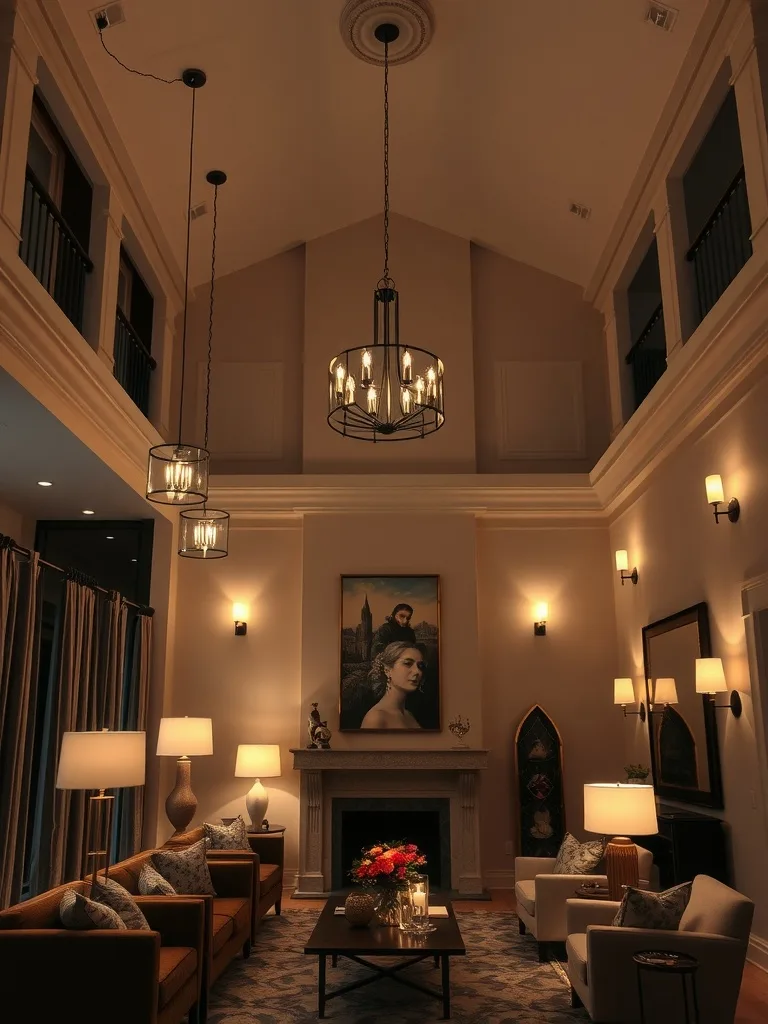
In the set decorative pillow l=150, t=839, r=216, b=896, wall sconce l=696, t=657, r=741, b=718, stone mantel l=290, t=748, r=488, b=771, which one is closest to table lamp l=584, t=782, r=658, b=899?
wall sconce l=696, t=657, r=741, b=718

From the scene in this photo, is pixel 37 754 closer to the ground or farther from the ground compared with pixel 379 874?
farther from the ground

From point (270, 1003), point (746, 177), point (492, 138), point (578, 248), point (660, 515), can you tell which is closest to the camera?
point (270, 1003)

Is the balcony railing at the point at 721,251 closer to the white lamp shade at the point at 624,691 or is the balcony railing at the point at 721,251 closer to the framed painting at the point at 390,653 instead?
the white lamp shade at the point at 624,691

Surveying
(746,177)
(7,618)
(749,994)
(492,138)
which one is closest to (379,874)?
(749,994)

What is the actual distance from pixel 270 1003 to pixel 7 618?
2.73 meters

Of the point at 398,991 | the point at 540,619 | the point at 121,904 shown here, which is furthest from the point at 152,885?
the point at 540,619

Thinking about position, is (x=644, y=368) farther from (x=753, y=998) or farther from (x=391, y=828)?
(x=753, y=998)

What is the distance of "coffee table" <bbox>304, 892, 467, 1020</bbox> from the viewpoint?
447 centimetres

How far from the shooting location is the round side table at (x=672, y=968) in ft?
11.6

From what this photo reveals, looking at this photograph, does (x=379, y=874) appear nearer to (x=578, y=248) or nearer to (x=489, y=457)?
(x=489, y=457)

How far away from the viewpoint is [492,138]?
7.68m

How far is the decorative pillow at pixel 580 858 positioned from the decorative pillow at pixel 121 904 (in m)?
2.77

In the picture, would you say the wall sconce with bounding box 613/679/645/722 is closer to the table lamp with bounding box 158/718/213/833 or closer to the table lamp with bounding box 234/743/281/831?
the table lamp with bounding box 234/743/281/831

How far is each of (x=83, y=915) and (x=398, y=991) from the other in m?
2.03
